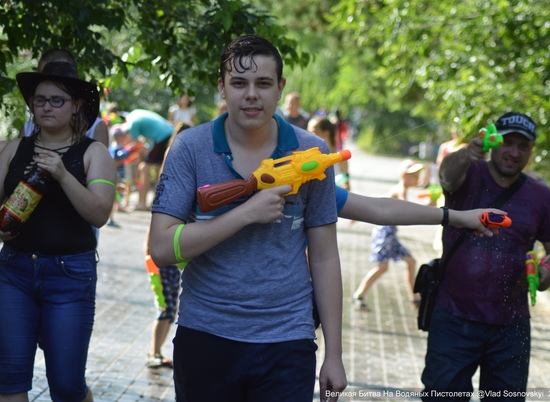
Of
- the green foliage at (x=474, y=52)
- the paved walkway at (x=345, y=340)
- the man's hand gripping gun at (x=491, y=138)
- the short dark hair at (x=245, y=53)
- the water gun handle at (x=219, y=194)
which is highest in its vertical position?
the green foliage at (x=474, y=52)

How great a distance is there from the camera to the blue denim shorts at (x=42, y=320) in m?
3.89

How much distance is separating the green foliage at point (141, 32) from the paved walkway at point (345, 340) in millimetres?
1104

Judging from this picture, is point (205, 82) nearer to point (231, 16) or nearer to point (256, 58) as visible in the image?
point (231, 16)

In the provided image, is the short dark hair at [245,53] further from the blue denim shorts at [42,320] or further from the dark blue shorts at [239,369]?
the blue denim shorts at [42,320]

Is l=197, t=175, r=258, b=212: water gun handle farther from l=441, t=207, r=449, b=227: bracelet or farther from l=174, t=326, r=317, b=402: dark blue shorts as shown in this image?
l=441, t=207, r=449, b=227: bracelet

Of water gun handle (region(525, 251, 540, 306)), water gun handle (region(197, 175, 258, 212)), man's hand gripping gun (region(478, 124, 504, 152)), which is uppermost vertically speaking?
man's hand gripping gun (region(478, 124, 504, 152))

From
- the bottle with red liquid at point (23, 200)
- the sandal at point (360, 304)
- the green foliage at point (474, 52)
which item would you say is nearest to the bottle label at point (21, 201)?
the bottle with red liquid at point (23, 200)

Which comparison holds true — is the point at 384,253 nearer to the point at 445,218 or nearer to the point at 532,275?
the point at 532,275

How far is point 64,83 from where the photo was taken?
401 centimetres

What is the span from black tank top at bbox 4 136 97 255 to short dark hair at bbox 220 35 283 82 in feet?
3.75

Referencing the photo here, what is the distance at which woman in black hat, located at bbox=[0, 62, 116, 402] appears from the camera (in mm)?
3893

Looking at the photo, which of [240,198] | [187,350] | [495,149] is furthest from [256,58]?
[495,149]

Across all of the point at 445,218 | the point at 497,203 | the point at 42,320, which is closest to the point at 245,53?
the point at 445,218

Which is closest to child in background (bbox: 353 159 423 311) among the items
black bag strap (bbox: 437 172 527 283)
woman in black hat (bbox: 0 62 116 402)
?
black bag strap (bbox: 437 172 527 283)
